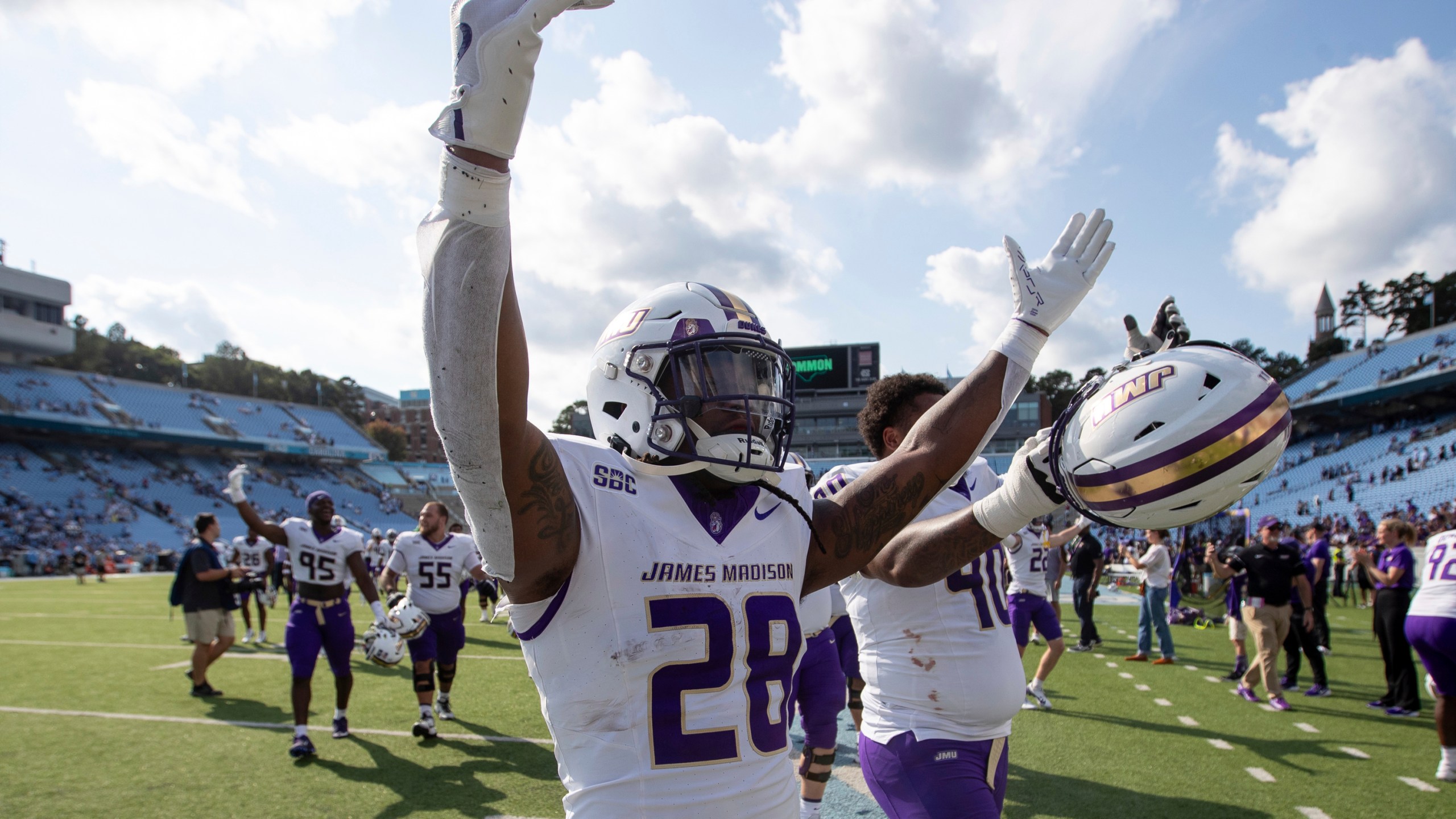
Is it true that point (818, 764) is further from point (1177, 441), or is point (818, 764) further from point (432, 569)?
point (432, 569)

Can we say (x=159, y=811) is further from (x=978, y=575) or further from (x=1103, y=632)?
(x=1103, y=632)

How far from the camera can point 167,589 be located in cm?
2398

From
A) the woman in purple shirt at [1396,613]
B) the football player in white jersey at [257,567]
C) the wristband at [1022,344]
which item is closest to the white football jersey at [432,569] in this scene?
the football player in white jersey at [257,567]

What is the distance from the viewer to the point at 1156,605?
1112 cm

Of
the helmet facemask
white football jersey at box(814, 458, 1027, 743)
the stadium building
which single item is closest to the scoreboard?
the stadium building

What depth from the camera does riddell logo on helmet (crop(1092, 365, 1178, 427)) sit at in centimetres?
204

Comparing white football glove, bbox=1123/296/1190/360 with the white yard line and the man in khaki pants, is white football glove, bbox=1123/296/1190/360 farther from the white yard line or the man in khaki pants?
the man in khaki pants

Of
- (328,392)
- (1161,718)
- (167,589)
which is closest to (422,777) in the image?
(1161,718)

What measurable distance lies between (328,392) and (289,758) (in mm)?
81613

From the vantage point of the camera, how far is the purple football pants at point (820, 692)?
523 cm

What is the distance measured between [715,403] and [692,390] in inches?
2.6

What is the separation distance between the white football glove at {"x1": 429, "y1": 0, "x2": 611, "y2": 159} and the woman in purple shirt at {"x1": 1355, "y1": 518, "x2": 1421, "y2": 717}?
10032 millimetres

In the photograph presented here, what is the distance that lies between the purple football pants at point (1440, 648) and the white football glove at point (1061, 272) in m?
6.06

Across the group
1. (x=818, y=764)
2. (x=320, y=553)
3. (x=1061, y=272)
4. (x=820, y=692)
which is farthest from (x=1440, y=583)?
(x=320, y=553)
